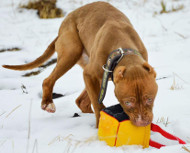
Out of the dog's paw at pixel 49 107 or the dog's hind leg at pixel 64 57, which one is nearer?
the dog's paw at pixel 49 107

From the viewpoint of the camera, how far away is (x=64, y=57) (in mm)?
4125

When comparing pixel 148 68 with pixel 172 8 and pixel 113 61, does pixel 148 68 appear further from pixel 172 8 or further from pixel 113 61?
pixel 172 8

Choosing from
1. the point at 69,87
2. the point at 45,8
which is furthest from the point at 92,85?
the point at 45,8

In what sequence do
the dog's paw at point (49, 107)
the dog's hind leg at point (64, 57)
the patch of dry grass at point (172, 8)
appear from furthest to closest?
the patch of dry grass at point (172, 8), the dog's hind leg at point (64, 57), the dog's paw at point (49, 107)

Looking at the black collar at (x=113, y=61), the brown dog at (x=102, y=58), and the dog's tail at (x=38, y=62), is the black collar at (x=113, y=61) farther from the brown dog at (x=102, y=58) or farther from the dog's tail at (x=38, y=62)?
the dog's tail at (x=38, y=62)

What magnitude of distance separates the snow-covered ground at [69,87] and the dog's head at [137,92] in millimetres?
287

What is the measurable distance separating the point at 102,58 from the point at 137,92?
89cm

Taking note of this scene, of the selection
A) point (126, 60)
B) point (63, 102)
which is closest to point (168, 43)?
point (63, 102)

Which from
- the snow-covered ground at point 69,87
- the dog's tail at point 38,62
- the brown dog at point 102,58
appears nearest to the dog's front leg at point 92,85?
the brown dog at point 102,58

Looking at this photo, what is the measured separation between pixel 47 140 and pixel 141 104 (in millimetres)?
994

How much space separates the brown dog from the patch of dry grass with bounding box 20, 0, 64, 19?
13.8 feet

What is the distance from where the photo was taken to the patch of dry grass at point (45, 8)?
28.0ft

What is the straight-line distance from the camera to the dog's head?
2516 mm

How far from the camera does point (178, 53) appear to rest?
6059 mm
